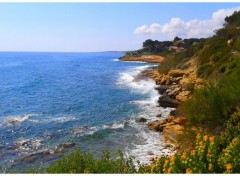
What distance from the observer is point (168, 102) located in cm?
3616

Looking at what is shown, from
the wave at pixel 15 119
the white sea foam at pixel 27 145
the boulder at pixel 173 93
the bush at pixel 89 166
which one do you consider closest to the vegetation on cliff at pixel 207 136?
the bush at pixel 89 166

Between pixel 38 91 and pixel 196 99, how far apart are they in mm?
33197

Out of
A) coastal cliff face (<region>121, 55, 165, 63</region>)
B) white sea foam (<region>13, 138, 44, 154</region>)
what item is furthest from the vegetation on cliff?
coastal cliff face (<region>121, 55, 165, 63</region>)

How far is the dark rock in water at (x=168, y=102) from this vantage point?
34750mm

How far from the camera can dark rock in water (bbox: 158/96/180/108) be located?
34750 mm

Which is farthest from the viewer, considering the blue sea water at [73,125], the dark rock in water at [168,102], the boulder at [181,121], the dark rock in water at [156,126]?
the dark rock in water at [168,102]

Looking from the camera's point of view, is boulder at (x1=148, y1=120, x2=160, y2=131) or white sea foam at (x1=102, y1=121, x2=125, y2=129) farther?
white sea foam at (x1=102, y1=121, x2=125, y2=129)

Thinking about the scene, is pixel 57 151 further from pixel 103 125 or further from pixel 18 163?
pixel 103 125

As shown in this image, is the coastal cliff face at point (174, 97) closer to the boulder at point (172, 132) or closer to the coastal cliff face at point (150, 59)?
the boulder at point (172, 132)

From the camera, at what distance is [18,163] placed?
1908 cm

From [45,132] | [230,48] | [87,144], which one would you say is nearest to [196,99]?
[87,144]

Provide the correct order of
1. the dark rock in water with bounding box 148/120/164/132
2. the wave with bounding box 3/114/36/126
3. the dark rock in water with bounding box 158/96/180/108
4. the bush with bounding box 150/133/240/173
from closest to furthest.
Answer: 1. the bush with bounding box 150/133/240/173
2. the dark rock in water with bounding box 148/120/164/132
3. the wave with bounding box 3/114/36/126
4. the dark rock in water with bounding box 158/96/180/108

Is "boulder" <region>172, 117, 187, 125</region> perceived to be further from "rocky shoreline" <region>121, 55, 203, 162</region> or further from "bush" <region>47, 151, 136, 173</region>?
"bush" <region>47, 151, 136, 173</region>

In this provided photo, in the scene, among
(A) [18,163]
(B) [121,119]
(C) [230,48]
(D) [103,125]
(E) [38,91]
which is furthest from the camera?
(E) [38,91]
